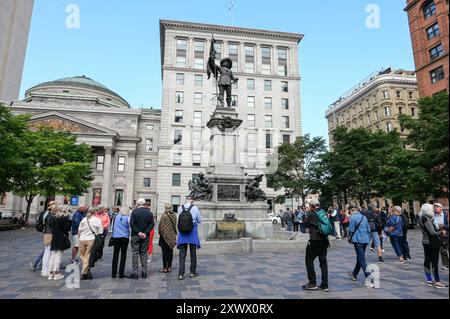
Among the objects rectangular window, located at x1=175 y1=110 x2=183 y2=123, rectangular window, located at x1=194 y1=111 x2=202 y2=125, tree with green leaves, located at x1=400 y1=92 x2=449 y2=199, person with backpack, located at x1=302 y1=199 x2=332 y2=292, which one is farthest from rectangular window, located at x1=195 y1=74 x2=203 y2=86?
person with backpack, located at x1=302 y1=199 x2=332 y2=292

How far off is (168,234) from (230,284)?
241 centimetres

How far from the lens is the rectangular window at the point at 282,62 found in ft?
192

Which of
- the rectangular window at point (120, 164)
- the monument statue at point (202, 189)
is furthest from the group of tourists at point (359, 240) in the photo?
the rectangular window at point (120, 164)

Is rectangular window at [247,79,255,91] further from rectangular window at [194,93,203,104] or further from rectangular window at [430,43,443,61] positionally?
rectangular window at [430,43,443,61]

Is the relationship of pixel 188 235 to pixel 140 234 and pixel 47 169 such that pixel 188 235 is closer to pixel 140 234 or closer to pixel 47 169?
pixel 140 234

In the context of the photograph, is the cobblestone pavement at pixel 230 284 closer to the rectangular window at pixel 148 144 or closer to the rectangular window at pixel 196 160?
the rectangular window at pixel 196 160

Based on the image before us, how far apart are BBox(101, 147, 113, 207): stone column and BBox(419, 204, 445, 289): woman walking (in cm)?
5459

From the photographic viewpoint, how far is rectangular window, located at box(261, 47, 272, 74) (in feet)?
190

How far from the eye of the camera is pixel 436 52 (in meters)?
38.8

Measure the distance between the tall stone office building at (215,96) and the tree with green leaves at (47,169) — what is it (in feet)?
54.9

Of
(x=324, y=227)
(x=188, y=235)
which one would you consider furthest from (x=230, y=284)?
(x=324, y=227)

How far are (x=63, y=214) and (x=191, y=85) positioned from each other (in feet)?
158
